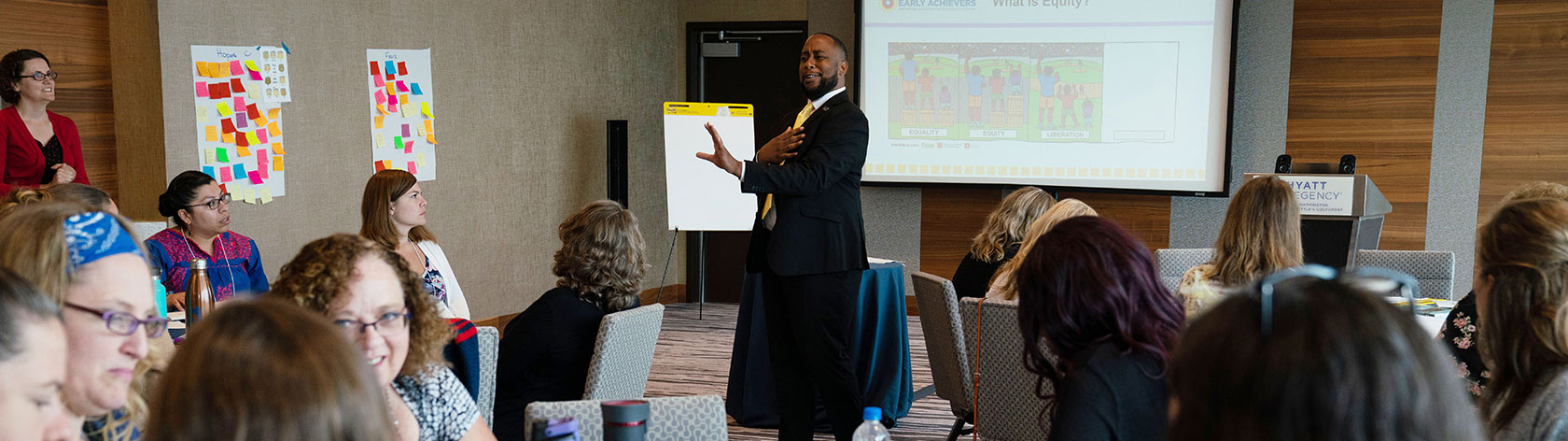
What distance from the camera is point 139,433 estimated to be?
5.34 ft

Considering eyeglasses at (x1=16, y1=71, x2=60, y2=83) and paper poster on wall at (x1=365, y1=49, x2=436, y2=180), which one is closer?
eyeglasses at (x1=16, y1=71, x2=60, y2=83)

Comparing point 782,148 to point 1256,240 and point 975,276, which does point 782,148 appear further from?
point 1256,240

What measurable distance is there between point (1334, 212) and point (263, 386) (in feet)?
14.6

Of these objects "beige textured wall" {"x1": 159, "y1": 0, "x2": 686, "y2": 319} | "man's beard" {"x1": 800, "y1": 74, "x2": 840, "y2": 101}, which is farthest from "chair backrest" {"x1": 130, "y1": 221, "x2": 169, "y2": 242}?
"man's beard" {"x1": 800, "y1": 74, "x2": 840, "y2": 101}

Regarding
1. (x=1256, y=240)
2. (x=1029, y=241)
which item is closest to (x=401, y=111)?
(x=1029, y=241)

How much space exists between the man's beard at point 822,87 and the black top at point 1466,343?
5.98 feet

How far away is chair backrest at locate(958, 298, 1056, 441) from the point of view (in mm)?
2814

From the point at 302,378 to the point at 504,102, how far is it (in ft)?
18.6

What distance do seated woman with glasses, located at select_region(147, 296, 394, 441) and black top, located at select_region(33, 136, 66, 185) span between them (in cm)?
380

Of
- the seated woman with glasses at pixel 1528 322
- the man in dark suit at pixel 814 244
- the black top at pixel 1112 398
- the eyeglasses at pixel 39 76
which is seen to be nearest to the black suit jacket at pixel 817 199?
the man in dark suit at pixel 814 244

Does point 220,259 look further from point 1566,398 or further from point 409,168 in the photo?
point 1566,398

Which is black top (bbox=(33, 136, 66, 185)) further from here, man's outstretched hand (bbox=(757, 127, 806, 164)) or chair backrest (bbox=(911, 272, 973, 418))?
chair backrest (bbox=(911, 272, 973, 418))

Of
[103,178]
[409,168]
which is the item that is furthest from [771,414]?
[103,178]

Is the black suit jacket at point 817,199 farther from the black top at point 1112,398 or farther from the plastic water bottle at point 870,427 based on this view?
the black top at point 1112,398
